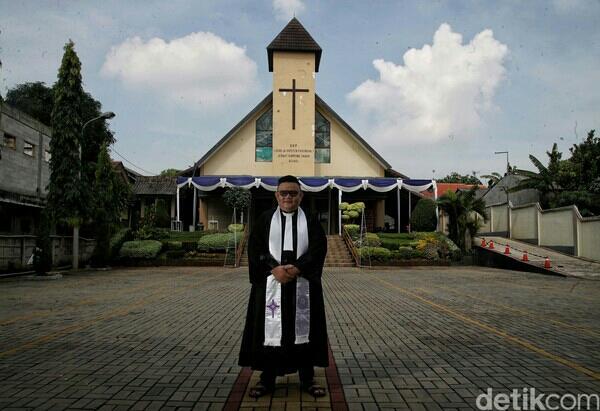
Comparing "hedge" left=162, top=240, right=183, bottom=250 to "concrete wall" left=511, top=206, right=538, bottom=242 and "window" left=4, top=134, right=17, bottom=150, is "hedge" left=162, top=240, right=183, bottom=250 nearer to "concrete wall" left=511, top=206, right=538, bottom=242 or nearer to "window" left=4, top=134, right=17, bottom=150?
"window" left=4, top=134, right=17, bottom=150

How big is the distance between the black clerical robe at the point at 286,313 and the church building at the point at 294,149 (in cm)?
2451

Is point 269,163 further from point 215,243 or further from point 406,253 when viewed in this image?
point 406,253

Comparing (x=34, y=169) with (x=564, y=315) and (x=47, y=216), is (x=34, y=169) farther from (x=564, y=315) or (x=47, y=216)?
(x=564, y=315)

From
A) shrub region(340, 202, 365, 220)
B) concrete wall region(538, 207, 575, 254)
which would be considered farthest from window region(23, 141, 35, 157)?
concrete wall region(538, 207, 575, 254)

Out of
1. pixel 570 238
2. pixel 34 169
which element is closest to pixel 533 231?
pixel 570 238

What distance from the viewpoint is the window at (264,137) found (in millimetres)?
30328

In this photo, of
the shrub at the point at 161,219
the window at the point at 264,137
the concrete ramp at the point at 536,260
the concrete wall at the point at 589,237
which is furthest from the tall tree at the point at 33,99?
the concrete wall at the point at 589,237

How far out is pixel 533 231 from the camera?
25.1 metres

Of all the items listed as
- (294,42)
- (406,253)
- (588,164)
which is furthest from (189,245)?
(588,164)

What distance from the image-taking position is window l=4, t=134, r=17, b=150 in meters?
22.0

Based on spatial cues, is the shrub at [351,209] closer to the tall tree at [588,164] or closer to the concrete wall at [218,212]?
the concrete wall at [218,212]

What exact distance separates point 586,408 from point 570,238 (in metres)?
20.7

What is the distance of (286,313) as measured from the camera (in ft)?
12.3

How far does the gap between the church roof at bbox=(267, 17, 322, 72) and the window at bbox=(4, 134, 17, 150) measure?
15268 mm
